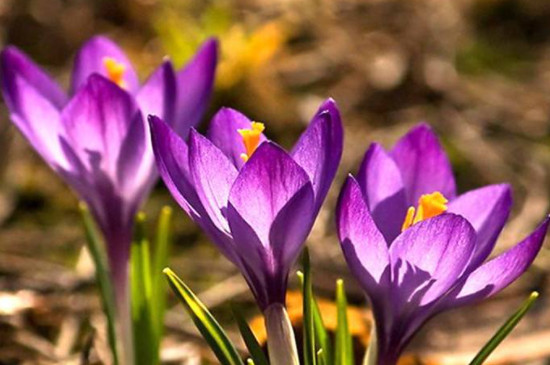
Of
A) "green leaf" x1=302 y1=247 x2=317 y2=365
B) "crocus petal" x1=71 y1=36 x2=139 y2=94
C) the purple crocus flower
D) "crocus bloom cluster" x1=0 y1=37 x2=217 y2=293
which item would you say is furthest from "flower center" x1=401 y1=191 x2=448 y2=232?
"crocus petal" x1=71 y1=36 x2=139 y2=94

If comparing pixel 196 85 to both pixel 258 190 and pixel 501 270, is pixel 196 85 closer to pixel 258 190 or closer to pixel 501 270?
pixel 258 190

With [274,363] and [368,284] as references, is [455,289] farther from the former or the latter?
[274,363]

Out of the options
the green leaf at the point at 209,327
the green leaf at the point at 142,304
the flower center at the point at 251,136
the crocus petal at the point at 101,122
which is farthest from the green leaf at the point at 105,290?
the flower center at the point at 251,136

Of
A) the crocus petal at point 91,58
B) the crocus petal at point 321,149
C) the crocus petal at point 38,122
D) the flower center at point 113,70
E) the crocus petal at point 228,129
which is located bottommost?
the crocus petal at point 321,149

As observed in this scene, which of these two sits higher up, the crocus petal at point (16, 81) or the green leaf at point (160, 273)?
the crocus petal at point (16, 81)

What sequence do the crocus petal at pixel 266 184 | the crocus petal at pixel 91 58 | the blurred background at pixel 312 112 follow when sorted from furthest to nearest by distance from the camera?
the blurred background at pixel 312 112 < the crocus petal at pixel 91 58 < the crocus petal at pixel 266 184

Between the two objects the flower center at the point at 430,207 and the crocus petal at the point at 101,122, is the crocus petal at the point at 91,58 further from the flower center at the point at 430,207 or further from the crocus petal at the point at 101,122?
the flower center at the point at 430,207

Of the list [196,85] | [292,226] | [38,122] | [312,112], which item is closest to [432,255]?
[292,226]
